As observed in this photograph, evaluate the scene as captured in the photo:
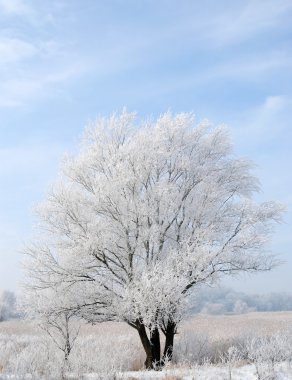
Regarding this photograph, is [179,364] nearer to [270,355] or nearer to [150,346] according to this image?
[270,355]

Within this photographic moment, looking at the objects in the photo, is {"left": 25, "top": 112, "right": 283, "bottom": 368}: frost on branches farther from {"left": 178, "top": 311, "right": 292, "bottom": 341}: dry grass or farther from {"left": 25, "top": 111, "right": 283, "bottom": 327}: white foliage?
{"left": 178, "top": 311, "right": 292, "bottom": 341}: dry grass

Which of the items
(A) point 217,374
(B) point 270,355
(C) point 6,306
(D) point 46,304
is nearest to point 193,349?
(B) point 270,355

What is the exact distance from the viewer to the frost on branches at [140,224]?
1523cm

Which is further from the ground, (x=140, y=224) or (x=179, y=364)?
(x=140, y=224)

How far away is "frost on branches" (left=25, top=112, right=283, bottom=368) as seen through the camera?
1523cm

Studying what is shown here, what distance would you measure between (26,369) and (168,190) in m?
7.08

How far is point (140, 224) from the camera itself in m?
15.6

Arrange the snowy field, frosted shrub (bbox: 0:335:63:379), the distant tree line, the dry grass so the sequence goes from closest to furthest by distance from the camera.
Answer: the snowy field
frosted shrub (bbox: 0:335:63:379)
the dry grass
the distant tree line

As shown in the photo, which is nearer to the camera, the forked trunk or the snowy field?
the snowy field

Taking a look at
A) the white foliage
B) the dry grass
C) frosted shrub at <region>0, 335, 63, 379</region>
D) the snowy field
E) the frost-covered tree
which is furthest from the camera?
the frost-covered tree

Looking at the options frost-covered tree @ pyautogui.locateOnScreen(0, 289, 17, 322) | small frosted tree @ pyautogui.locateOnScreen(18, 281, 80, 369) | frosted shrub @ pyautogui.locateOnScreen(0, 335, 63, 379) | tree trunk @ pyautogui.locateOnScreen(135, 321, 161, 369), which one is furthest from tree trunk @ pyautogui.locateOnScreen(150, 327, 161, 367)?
frost-covered tree @ pyautogui.locateOnScreen(0, 289, 17, 322)

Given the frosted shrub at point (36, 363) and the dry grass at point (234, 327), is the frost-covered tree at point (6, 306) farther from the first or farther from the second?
the frosted shrub at point (36, 363)

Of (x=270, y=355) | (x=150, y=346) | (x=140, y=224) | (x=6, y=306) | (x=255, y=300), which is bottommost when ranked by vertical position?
(x=270, y=355)

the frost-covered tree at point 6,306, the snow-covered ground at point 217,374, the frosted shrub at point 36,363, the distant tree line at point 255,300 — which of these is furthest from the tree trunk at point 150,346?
the distant tree line at point 255,300
